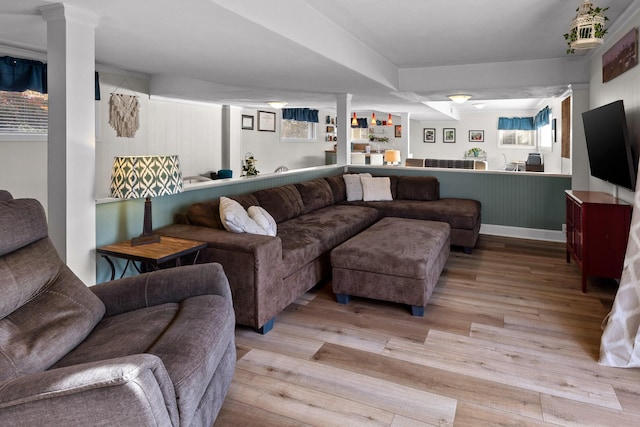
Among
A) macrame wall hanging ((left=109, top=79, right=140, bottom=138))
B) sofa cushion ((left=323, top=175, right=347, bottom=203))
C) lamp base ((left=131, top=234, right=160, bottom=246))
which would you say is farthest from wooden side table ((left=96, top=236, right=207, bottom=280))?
macrame wall hanging ((left=109, top=79, right=140, bottom=138))

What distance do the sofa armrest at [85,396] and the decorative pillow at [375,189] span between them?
4.75 metres

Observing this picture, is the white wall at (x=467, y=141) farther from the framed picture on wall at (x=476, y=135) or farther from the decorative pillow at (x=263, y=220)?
the decorative pillow at (x=263, y=220)

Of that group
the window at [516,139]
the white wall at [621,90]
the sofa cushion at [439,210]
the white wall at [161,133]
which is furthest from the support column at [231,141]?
the window at [516,139]

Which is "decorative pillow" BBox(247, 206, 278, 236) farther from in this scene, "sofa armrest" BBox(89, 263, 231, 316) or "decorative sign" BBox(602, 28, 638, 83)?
"decorative sign" BBox(602, 28, 638, 83)

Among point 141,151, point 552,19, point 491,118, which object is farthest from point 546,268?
point 491,118

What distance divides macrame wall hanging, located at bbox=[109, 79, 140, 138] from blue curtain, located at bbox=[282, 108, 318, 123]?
3720mm

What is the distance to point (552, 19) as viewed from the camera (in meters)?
3.69

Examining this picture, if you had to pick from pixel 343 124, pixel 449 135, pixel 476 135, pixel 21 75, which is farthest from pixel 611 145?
pixel 449 135

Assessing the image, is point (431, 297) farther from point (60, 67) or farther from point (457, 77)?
point (457, 77)

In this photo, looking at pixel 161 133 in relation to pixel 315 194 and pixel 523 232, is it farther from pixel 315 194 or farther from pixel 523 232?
pixel 523 232

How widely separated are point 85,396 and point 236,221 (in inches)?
77.3

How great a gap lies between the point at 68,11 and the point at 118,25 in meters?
0.56

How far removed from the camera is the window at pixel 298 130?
9.70 meters

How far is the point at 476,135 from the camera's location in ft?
42.2
